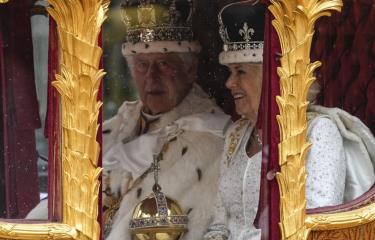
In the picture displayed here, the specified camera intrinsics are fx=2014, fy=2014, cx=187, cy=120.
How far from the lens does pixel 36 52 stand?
18.0 ft

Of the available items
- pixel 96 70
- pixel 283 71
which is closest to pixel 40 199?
pixel 96 70

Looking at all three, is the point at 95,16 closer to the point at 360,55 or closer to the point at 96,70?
the point at 96,70

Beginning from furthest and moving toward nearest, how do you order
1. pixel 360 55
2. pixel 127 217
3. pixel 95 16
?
pixel 127 217
pixel 360 55
pixel 95 16

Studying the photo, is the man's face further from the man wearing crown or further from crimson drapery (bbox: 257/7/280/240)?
crimson drapery (bbox: 257/7/280/240)

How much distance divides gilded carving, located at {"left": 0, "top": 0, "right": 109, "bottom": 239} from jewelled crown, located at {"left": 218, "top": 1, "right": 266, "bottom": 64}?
53cm

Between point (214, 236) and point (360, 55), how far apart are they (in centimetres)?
70

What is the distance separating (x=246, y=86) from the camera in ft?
19.3

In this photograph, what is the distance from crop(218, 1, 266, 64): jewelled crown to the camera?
5.72m

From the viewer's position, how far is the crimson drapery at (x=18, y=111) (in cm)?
547

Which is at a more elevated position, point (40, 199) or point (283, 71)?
point (283, 71)

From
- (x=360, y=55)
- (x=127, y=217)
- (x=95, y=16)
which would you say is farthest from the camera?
(x=127, y=217)

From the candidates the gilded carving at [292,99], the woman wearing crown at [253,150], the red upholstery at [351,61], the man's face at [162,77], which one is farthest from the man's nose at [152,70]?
the gilded carving at [292,99]

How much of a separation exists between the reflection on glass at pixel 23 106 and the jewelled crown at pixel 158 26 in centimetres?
72

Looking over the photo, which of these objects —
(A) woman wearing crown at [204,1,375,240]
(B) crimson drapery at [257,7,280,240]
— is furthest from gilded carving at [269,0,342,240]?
(A) woman wearing crown at [204,1,375,240]
